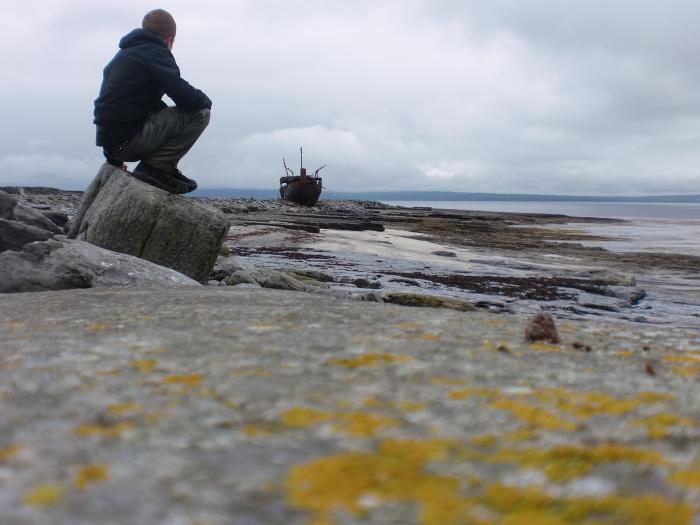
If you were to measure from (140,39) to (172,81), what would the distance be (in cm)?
66

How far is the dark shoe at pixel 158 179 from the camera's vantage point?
7.69 m

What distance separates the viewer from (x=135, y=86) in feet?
23.5

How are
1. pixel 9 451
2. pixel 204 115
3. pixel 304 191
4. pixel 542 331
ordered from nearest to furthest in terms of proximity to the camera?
pixel 9 451, pixel 542 331, pixel 204 115, pixel 304 191

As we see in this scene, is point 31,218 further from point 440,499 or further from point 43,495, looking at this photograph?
point 440,499

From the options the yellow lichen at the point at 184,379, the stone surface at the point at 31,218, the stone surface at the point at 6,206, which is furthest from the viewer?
the stone surface at the point at 31,218

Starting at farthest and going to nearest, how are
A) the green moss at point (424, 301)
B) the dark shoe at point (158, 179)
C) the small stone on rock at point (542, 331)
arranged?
the green moss at point (424, 301)
the dark shoe at point (158, 179)
the small stone on rock at point (542, 331)

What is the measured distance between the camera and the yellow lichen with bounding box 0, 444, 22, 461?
1.21 meters

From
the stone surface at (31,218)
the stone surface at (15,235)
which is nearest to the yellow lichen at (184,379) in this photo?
the stone surface at (15,235)

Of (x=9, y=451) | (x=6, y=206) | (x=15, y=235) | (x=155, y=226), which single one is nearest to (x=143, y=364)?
(x=9, y=451)

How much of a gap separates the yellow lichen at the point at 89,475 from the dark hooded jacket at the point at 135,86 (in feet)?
22.1

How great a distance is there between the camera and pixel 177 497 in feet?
3.50

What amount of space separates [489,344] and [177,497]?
4.80ft

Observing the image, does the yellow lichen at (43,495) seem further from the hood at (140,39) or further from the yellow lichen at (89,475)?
the hood at (140,39)

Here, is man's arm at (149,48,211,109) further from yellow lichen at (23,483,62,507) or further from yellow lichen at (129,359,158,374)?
yellow lichen at (23,483,62,507)
